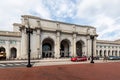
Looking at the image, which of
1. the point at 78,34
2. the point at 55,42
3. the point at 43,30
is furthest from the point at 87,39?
the point at 43,30

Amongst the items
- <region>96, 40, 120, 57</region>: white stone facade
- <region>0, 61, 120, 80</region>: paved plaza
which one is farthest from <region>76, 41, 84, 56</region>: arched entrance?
<region>0, 61, 120, 80</region>: paved plaza

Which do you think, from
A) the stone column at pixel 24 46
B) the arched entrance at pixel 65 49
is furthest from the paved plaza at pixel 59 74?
the arched entrance at pixel 65 49

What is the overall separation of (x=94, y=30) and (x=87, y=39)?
6900 mm

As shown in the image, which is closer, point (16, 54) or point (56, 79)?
point (56, 79)

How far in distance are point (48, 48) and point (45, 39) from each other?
5.13m

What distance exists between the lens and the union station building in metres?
46.9

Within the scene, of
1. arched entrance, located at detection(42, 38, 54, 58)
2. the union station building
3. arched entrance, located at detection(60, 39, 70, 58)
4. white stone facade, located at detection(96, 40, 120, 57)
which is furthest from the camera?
white stone facade, located at detection(96, 40, 120, 57)

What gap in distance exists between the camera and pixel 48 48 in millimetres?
55656

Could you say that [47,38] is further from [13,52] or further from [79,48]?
[79,48]

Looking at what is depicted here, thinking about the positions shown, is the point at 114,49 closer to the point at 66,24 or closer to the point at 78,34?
the point at 78,34

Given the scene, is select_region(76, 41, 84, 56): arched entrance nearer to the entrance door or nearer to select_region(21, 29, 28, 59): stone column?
the entrance door

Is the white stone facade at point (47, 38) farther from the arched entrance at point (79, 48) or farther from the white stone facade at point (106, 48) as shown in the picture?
the white stone facade at point (106, 48)

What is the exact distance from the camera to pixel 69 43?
2228 inches

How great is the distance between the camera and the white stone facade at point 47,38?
47000mm
